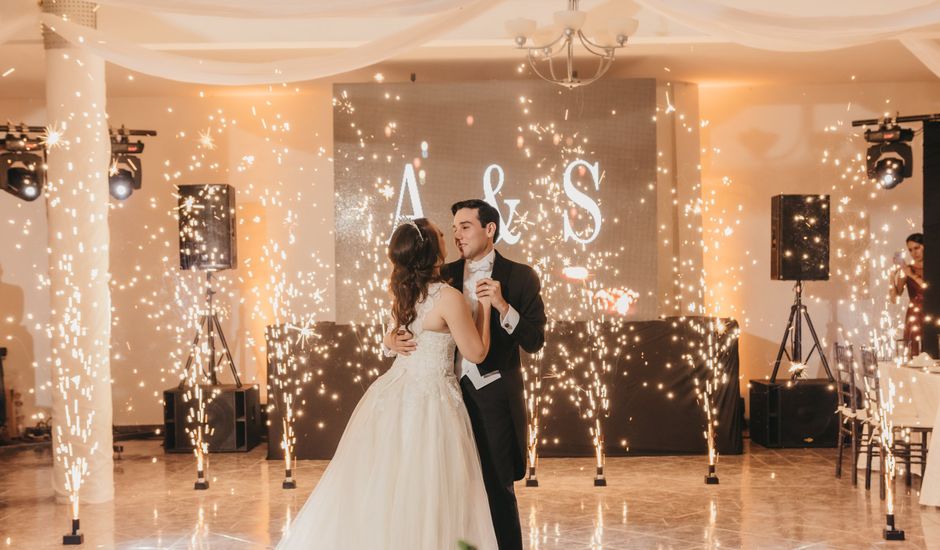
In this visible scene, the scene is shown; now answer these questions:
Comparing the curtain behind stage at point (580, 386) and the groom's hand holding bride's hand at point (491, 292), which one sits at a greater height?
the groom's hand holding bride's hand at point (491, 292)

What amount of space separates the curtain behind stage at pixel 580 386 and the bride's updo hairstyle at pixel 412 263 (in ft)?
11.2

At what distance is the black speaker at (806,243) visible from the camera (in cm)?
754

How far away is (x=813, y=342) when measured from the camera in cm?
822

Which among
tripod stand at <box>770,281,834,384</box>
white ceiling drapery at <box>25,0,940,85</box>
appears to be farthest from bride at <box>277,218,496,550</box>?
tripod stand at <box>770,281,834,384</box>

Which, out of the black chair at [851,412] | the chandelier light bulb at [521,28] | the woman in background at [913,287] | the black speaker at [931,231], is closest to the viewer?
the chandelier light bulb at [521,28]

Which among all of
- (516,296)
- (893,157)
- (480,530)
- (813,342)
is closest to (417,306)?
(516,296)

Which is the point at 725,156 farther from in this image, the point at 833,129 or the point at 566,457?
the point at 566,457

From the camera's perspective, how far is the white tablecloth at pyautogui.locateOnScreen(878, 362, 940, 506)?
5449 mm

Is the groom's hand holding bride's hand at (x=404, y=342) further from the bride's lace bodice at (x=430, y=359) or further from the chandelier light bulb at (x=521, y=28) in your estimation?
the chandelier light bulb at (x=521, y=28)

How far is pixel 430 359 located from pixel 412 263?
1.25 feet

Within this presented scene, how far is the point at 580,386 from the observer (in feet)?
23.0

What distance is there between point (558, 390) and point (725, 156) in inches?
111

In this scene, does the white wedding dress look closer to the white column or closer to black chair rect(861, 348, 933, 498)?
the white column

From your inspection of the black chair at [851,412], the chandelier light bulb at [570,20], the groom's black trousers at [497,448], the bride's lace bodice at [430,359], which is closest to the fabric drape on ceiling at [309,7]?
the chandelier light bulb at [570,20]
